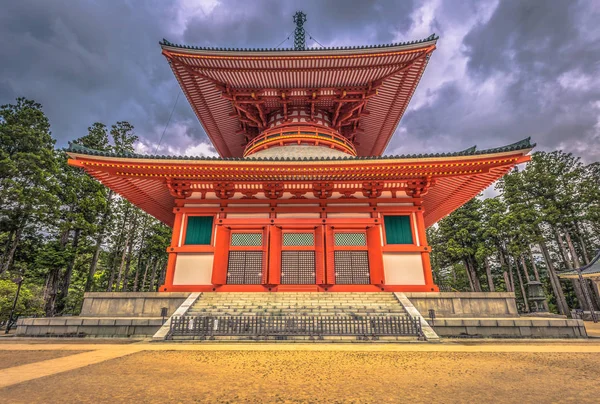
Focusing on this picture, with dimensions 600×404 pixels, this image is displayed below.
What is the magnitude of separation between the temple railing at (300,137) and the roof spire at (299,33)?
8259 mm

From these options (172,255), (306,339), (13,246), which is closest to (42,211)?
(13,246)

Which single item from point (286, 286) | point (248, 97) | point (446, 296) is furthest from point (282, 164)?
point (446, 296)

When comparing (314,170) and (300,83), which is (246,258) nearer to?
(314,170)

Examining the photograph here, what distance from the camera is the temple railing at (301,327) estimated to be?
7723mm

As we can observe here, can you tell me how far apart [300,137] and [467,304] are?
1097 cm

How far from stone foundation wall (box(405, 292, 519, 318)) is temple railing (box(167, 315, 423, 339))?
252 cm

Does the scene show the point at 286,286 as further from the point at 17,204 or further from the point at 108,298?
the point at 17,204

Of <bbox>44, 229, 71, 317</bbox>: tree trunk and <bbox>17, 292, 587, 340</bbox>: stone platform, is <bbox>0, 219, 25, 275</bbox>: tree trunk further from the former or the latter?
<bbox>17, 292, 587, 340</bbox>: stone platform

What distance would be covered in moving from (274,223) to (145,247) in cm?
3004

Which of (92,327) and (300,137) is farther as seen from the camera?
(300,137)

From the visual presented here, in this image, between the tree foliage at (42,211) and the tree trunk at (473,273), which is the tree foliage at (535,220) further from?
the tree foliage at (42,211)

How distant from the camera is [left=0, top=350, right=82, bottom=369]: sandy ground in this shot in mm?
5023

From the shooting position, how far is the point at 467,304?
10156mm

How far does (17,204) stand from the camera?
2102 cm
